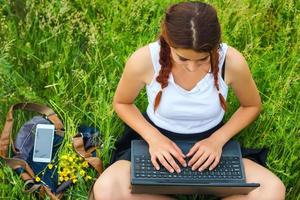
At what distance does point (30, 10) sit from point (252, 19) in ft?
4.31

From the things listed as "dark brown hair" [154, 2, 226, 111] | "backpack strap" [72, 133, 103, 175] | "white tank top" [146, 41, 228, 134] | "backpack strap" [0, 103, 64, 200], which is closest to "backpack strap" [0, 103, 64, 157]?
"backpack strap" [0, 103, 64, 200]

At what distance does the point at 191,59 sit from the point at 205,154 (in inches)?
19.1

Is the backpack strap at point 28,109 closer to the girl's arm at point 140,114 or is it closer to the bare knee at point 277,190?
the girl's arm at point 140,114

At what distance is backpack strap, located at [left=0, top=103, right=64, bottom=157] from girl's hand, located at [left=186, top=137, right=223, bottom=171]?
746 mm

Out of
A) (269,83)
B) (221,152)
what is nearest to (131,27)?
(269,83)

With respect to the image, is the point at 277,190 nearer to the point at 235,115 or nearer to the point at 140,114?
the point at 235,115

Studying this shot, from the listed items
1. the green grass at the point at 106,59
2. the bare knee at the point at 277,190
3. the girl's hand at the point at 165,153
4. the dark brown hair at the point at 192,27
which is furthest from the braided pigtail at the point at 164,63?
the bare knee at the point at 277,190

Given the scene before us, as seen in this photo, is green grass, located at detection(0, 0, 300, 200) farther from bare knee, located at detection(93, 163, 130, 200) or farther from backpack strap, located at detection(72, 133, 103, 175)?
Answer: bare knee, located at detection(93, 163, 130, 200)

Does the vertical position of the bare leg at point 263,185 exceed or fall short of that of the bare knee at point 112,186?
it exceeds it

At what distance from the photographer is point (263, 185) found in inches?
105

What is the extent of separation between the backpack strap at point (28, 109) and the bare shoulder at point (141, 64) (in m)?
0.60

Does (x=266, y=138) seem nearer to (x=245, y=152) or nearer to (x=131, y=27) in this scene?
(x=245, y=152)

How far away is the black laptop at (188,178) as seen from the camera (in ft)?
8.23

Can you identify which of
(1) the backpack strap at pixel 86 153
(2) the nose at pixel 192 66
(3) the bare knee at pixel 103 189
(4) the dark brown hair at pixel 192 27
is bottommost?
(3) the bare knee at pixel 103 189
